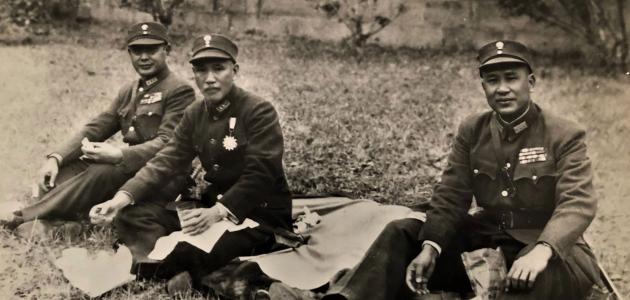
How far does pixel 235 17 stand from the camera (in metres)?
4.50

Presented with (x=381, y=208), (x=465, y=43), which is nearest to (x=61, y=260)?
(x=381, y=208)

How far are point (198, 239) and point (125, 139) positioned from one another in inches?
40.5

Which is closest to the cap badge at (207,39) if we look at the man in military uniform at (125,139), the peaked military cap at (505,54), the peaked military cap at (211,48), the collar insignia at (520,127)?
the peaked military cap at (211,48)

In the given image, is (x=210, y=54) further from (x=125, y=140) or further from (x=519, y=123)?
(x=519, y=123)

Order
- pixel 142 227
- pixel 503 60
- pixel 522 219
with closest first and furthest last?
1. pixel 503 60
2. pixel 522 219
3. pixel 142 227

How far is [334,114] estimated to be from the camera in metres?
4.54

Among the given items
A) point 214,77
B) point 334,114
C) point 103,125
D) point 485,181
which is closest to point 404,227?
point 485,181

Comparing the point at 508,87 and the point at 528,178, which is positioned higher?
the point at 508,87

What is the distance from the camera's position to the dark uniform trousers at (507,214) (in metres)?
2.24

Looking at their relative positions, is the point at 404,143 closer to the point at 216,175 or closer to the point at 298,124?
the point at 298,124

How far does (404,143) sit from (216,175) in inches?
59.3

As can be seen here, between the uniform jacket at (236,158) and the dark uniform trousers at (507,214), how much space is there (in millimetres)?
700

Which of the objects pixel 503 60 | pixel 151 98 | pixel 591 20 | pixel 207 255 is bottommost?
pixel 207 255

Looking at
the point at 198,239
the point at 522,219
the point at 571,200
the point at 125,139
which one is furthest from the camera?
the point at 125,139
